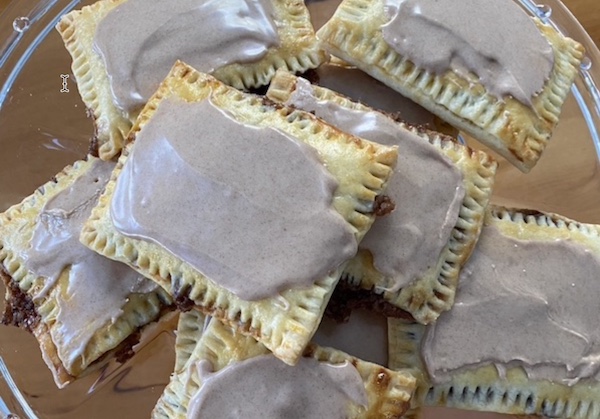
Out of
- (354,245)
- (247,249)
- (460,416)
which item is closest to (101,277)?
(247,249)

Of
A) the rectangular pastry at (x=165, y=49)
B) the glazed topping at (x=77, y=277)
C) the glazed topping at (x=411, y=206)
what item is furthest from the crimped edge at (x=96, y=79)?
the glazed topping at (x=411, y=206)

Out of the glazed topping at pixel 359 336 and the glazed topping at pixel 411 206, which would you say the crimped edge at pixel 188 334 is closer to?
the glazed topping at pixel 359 336

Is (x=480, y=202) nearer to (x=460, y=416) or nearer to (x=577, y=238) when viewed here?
(x=577, y=238)

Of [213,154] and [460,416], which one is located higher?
[213,154]

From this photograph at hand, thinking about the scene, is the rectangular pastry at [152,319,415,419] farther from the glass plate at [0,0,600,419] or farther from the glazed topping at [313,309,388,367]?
the glass plate at [0,0,600,419]

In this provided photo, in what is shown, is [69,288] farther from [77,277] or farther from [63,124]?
[63,124]

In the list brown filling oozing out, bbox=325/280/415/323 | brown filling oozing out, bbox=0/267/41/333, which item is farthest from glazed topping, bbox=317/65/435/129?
brown filling oozing out, bbox=0/267/41/333
